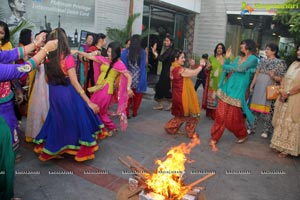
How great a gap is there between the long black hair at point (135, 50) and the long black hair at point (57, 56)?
264cm

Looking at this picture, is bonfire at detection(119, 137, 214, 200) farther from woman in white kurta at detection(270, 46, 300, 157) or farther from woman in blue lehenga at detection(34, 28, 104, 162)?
woman in white kurta at detection(270, 46, 300, 157)

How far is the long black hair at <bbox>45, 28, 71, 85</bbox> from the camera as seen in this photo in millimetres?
3385

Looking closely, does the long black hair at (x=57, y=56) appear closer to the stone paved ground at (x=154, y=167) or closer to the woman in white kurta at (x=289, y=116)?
the stone paved ground at (x=154, y=167)

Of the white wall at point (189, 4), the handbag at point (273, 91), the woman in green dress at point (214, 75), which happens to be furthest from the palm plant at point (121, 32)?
the handbag at point (273, 91)

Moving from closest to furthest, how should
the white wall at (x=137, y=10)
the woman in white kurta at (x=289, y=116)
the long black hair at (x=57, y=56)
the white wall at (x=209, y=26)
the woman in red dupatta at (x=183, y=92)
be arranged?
1. the long black hair at (x=57, y=56)
2. the woman in white kurta at (x=289, y=116)
3. the woman in red dupatta at (x=183, y=92)
4. the white wall at (x=137, y=10)
5. the white wall at (x=209, y=26)

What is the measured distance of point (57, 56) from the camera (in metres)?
3.41

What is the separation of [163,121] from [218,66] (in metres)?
1.68

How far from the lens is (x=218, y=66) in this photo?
6285 millimetres

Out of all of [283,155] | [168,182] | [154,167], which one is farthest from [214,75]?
[168,182]

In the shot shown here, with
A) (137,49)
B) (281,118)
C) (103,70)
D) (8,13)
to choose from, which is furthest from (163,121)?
(8,13)

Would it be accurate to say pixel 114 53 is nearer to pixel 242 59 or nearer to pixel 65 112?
pixel 65 112

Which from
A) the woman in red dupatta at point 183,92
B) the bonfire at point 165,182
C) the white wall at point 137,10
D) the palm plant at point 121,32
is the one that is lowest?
the bonfire at point 165,182

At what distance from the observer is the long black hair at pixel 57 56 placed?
3.39m

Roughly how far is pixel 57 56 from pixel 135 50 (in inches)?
109
